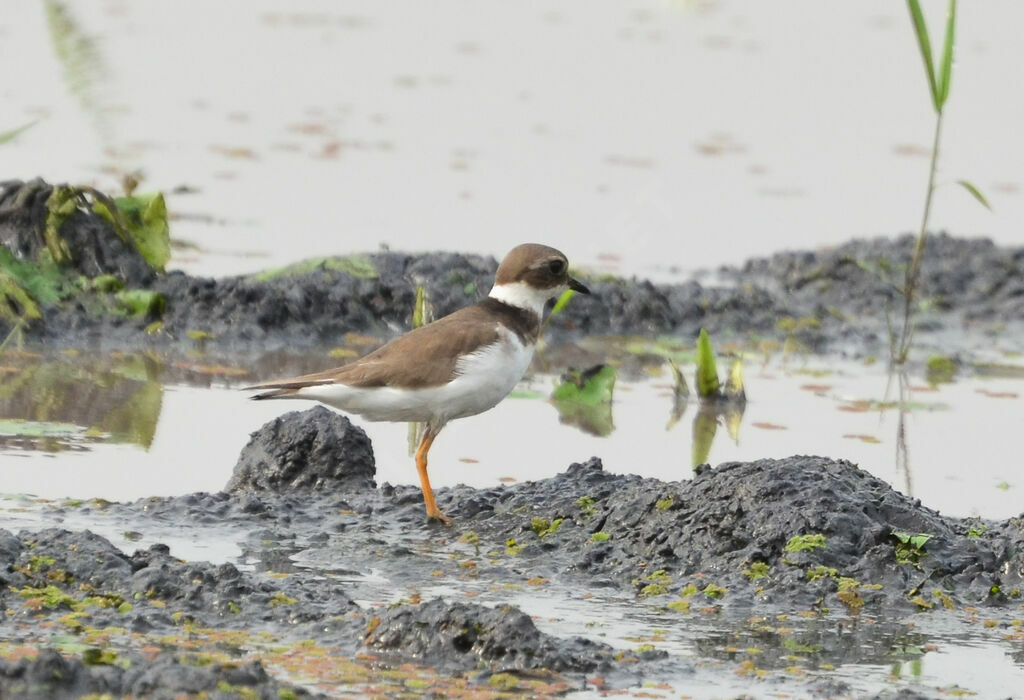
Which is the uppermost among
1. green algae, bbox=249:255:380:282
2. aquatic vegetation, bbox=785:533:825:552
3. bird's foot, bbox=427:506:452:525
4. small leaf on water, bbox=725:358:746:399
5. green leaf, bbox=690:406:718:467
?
green algae, bbox=249:255:380:282

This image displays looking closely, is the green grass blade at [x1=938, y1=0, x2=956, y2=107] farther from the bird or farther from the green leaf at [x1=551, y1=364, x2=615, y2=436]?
the bird

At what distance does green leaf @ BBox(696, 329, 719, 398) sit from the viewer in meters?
9.05

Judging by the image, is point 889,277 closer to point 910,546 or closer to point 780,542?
point 910,546

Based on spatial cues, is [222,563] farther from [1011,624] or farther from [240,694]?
[1011,624]

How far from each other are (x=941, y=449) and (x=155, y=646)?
4962mm

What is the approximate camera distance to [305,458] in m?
7.09

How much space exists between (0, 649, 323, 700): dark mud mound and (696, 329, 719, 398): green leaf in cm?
489

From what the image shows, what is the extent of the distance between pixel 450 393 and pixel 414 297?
3.66 meters

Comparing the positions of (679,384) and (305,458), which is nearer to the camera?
(305,458)

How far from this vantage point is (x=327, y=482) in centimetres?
704

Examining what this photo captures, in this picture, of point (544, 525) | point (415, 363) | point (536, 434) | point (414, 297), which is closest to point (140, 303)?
point (414, 297)

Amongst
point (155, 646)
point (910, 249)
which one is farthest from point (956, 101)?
point (155, 646)

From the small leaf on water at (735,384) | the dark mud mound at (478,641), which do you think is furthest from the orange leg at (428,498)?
the small leaf on water at (735,384)

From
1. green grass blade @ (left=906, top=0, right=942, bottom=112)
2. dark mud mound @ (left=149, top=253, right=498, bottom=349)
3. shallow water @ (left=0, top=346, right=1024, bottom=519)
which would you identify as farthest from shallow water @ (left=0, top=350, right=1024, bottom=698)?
green grass blade @ (left=906, top=0, right=942, bottom=112)
